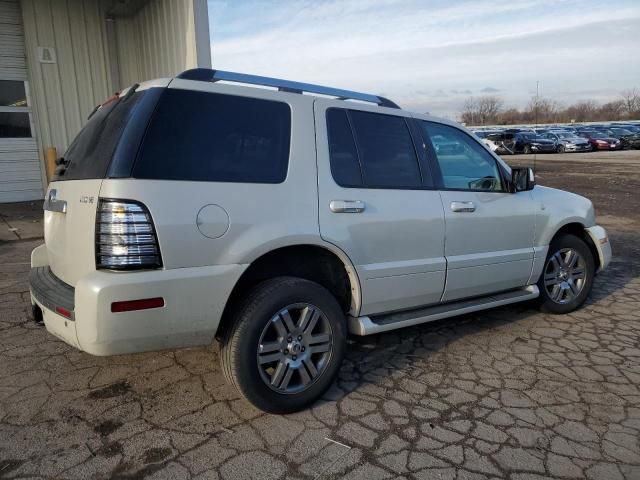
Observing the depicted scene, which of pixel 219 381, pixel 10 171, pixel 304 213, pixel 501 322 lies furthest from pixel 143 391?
pixel 10 171

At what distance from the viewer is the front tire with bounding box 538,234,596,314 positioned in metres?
4.56

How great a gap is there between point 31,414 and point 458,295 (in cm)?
293

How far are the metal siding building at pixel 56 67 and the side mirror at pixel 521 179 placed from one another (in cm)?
766

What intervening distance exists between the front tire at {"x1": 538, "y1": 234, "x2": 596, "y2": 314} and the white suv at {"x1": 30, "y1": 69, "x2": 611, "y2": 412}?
90cm

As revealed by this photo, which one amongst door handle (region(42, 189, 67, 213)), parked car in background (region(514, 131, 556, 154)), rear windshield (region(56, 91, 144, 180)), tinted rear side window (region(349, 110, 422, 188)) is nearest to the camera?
rear windshield (region(56, 91, 144, 180))

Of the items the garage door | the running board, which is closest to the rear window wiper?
the running board

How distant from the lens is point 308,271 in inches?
126

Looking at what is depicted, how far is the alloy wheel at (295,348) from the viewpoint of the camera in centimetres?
286

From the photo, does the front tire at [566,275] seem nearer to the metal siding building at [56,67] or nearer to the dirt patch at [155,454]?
the dirt patch at [155,454]

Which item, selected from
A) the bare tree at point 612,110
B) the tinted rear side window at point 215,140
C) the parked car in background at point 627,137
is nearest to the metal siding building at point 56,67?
the tinted rear side window at point 215,140

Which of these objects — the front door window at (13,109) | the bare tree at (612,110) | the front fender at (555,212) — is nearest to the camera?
the front fender at (555,212)

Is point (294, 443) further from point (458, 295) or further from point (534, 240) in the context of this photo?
point (534, 240)

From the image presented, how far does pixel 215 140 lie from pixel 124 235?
0.72 m

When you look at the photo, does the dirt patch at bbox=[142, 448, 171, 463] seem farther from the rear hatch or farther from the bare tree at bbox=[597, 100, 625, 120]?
the bare tree at bbox=[597, 100, 625, 120]
